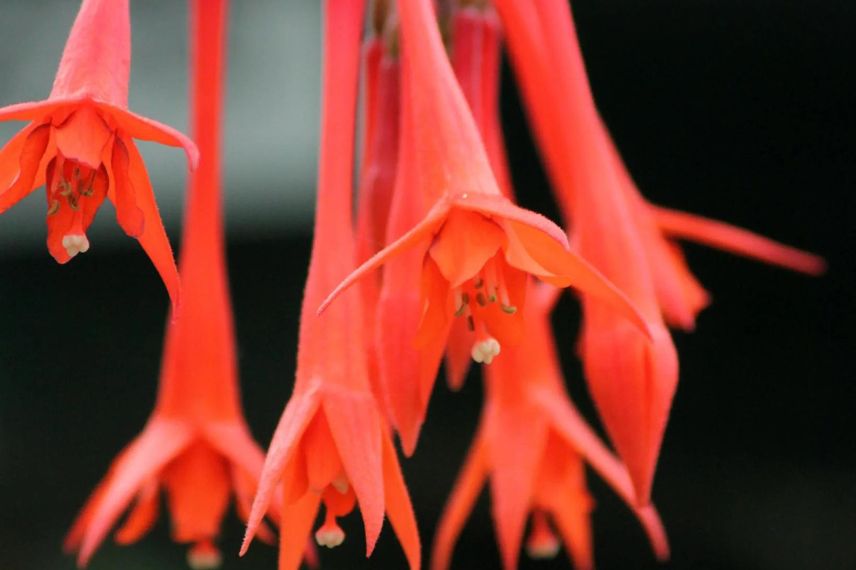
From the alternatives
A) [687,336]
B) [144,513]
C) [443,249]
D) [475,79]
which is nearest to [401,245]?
[443,249]

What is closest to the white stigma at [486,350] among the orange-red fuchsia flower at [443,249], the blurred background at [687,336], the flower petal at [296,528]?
the orange-red fuchsia flower at [443,249]

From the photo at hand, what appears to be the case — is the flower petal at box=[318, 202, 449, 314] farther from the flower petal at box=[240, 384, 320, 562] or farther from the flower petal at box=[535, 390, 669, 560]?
the flower petal at box=[535, 390, 669, 560]

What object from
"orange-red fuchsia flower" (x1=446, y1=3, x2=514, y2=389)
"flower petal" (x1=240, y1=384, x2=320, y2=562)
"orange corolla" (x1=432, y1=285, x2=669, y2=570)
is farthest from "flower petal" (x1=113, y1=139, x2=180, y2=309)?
"orange corolla" (x1=432, y1=285, x2=669, y2=570)

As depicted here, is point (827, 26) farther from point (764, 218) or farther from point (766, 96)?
point (764, 218)

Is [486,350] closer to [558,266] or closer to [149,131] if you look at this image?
[558,266]

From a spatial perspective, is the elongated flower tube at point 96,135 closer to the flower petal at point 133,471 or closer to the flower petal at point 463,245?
the flower petal at point 463,245
